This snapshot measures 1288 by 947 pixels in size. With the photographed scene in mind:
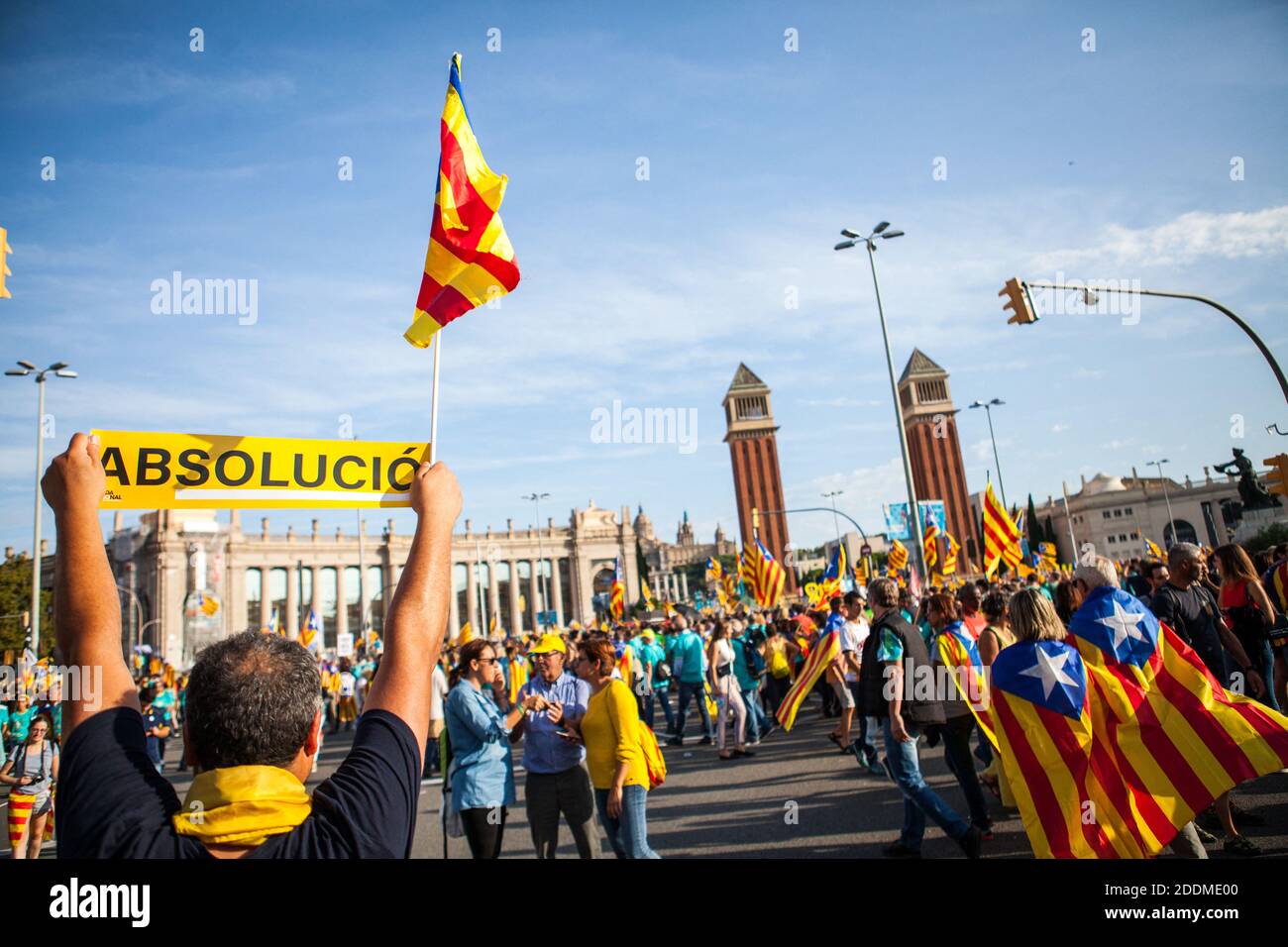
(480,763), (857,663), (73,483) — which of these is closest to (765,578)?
(857,663)

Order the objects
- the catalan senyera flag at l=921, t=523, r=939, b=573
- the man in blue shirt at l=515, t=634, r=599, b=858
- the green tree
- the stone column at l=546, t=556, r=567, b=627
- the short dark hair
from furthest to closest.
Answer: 1. the stone column at l=546, t=556, r=567, b=627
2. the green tree
3. the catalan senyera flag at l=921, t=523, r=939, b=573
4. the man in blue shirt at l=515, t=634, r=599, b=858
5. the short dark hair

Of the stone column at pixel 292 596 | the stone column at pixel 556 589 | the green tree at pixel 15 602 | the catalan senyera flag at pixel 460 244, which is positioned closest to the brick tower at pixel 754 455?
the stone column at pixel 556 589

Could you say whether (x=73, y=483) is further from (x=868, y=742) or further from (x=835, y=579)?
(x=835, y=579)

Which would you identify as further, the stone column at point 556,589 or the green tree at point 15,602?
the stone column at point 556,589

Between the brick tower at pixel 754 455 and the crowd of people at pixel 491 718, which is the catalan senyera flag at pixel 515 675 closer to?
the crowd of people at pixel 491 718

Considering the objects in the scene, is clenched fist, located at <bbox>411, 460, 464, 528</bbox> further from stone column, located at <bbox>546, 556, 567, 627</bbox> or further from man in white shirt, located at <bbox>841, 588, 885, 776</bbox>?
stone column, located at <bbox>546, 556, 567, 627</bbox>

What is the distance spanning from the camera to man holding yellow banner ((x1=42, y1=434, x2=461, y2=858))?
1.33 meters

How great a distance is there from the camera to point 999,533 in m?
17.6

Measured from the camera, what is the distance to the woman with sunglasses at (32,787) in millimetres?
7215

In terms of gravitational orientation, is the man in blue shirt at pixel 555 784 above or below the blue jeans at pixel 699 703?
above

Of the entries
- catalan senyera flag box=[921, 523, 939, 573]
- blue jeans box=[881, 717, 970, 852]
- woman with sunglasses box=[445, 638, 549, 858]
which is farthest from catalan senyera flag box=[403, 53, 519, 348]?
catalan senyera flag box=[921, 523, 939, 573]

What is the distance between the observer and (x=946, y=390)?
90.2 m
